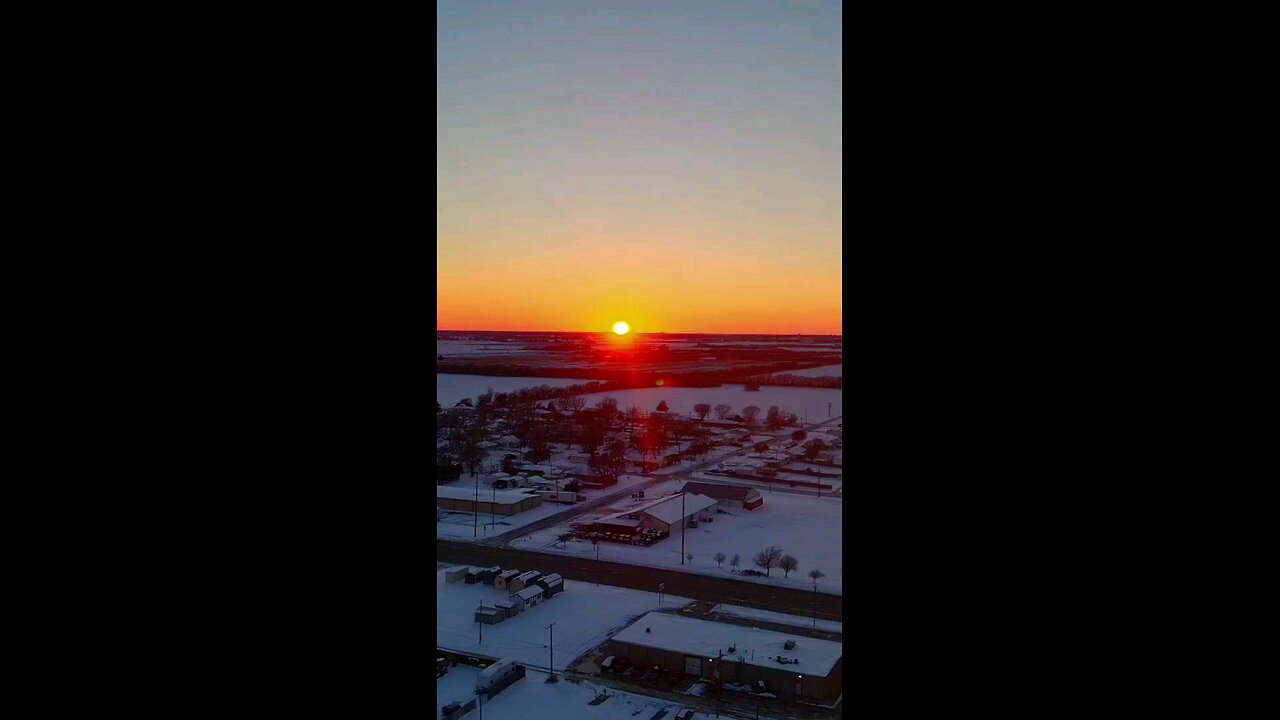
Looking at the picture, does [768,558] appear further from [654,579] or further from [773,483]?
[773,483]

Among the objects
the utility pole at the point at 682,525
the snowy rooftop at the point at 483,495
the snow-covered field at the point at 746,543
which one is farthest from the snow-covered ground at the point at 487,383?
the utility pole at the point at 682,525

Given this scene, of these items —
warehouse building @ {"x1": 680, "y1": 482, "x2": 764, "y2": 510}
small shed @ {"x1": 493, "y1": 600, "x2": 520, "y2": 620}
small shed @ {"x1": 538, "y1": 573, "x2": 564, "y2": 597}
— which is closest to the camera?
small shed @ {"x1": 493, "y1": 600, "x2": 520, "y2": 620}

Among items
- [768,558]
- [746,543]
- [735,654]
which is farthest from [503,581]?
[746,543]

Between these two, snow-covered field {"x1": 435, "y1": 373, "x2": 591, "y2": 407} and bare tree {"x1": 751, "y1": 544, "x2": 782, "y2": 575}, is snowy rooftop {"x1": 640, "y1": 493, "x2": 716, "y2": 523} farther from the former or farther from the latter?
snow-covered field {"x1": 435, "y1": 373, "x2": 591, "y2": 407}

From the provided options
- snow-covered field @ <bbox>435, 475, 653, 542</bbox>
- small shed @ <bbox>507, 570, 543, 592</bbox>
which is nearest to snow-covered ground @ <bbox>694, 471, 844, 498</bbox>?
snow-covered field @ <bbox>435, 475, 653, 542</bbox>

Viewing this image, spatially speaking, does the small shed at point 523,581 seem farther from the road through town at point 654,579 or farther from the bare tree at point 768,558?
the bare tree at point 768,558
